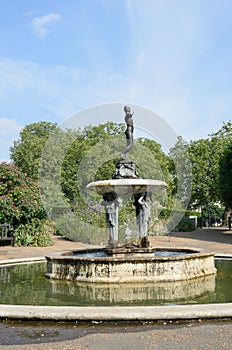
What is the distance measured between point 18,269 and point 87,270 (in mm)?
3768

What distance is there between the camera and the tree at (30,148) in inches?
1711

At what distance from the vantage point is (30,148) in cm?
4469

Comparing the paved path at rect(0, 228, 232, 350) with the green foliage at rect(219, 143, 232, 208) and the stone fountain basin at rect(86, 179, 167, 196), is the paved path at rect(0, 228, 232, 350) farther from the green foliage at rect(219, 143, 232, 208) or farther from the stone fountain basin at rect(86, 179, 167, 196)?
the green foliage at rect(219, 143, 232, 208)

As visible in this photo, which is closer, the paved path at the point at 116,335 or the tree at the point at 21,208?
the paved path at the point at 116,335

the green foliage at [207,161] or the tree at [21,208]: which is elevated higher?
the green foliage at [207,161]

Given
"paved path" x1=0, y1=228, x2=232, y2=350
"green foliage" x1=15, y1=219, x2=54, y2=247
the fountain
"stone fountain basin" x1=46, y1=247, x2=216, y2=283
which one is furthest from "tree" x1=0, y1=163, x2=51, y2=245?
"paved path" x1=0, y1=228, x2=232, y2=350

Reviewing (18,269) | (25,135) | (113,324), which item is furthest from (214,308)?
(25,135)

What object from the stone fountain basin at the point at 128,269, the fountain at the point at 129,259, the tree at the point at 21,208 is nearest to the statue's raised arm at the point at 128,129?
the fountain at the point at 129,259

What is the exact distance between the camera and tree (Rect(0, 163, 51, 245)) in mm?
19859

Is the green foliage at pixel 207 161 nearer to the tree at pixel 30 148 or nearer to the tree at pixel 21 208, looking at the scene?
the tree at pixel 30 148

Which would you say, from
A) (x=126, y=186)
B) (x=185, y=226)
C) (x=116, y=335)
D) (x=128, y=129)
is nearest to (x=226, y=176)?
(x=185, y=226)

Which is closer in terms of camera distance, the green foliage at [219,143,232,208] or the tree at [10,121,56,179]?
the green foliage at [219,143,232,208]

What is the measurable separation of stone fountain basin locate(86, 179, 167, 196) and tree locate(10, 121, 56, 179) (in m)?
32.9

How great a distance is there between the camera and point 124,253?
980cm
